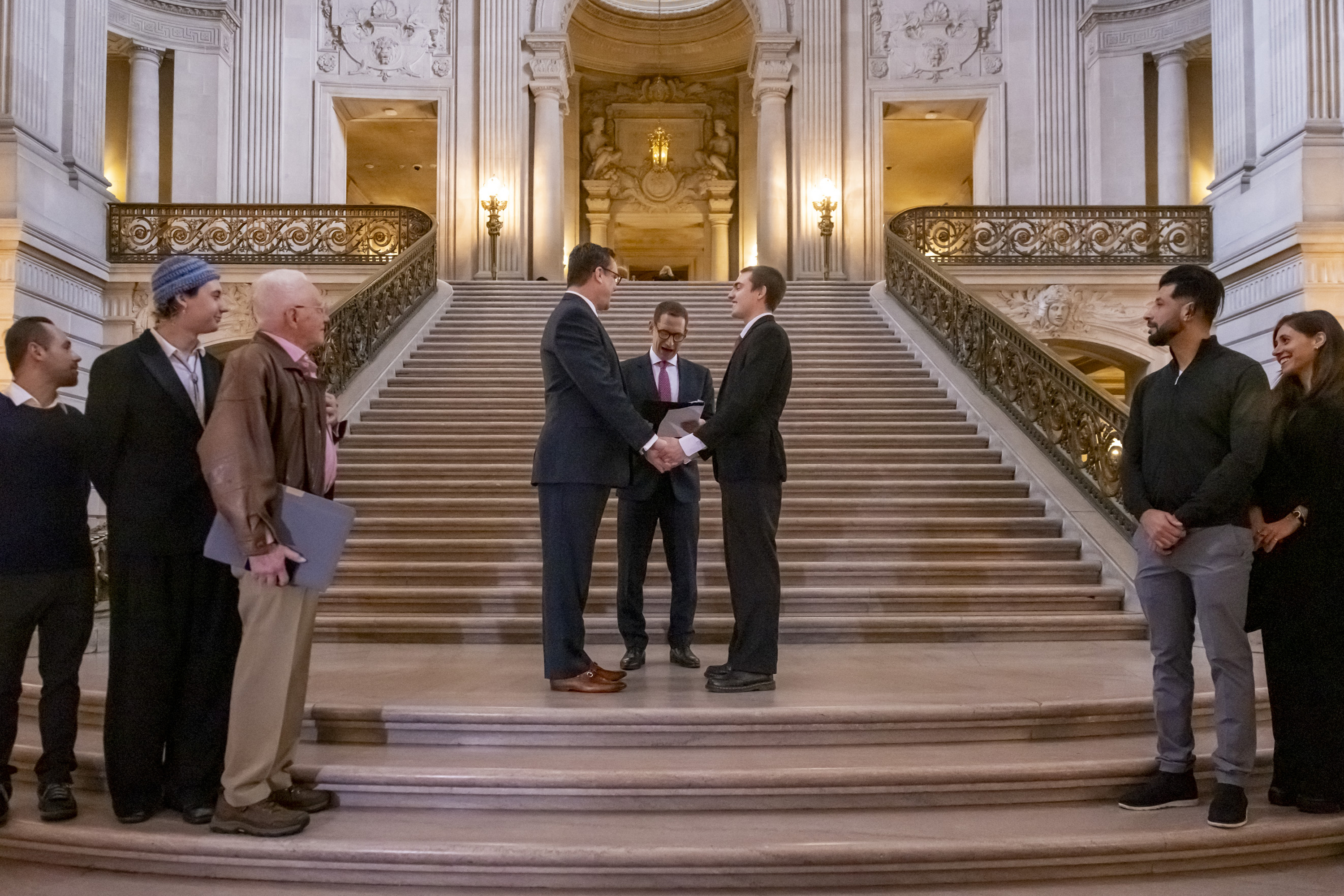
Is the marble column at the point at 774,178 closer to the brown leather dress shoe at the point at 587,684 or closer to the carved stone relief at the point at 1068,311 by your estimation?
the carved stone relief at the point at 1068,311

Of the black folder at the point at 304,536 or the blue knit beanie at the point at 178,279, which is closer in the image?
the black folder at the point at 304,536

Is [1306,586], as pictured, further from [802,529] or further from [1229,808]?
[802,529]

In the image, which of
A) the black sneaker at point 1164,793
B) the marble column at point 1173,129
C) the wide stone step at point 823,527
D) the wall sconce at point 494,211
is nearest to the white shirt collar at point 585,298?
the black sneaker at point 1164,793

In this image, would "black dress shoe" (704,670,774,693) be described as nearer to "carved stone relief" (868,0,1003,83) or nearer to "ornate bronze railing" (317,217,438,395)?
"ornate bronze railing" (317,217,438,395)

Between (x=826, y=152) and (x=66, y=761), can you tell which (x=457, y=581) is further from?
(x=826, y=152)

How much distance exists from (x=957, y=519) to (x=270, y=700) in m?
4.98

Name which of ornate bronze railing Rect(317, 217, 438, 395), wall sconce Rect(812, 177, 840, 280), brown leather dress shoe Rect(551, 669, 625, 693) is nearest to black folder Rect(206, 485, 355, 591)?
brown leather dress shoe Rect(551, 669, 625, 693)

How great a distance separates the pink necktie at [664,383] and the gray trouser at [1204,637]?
101 inches

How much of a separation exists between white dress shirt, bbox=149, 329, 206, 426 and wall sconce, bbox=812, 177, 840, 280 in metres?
14.5

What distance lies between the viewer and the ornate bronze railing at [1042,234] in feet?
47.2

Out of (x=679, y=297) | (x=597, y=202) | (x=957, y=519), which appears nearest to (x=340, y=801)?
(x=957, y=519)

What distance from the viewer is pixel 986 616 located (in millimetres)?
5980

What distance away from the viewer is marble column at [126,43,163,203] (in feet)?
58.0

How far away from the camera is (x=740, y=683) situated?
4250 millimetres
